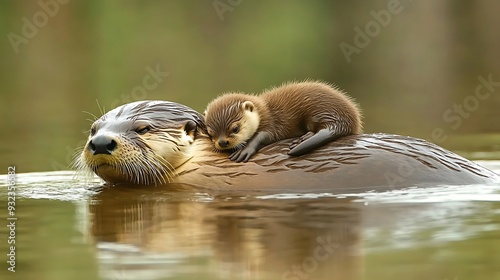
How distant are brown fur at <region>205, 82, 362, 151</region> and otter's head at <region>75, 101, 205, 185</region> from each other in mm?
216

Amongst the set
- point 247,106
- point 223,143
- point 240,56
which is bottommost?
point 223,143

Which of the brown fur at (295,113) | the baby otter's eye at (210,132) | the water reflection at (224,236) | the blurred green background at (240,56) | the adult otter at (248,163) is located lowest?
the water reflection at (224,236)

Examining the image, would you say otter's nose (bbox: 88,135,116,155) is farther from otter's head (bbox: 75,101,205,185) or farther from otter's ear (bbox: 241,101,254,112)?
otter's ear (bbox: 241,101,254,112)

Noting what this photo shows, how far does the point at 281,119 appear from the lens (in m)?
7.40

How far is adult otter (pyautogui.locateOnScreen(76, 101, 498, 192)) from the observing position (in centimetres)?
690

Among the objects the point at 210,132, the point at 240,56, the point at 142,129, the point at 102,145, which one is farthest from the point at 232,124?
the point at 240,56

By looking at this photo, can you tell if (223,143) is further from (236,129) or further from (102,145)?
(102,145)

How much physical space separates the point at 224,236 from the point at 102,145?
180 centimetres

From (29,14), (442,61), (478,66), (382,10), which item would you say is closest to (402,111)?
(478,66)

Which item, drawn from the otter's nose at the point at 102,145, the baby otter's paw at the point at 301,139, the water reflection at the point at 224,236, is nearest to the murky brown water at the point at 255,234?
the water reflection at the point at 224,236

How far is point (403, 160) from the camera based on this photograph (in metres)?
6.94

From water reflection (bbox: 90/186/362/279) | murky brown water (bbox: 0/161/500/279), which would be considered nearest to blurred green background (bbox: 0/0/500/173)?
murky brown water (bbox: 0/161/500/279)

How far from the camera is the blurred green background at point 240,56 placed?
1530 cm

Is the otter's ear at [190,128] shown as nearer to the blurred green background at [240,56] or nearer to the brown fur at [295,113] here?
the brown fur at [295,113]
